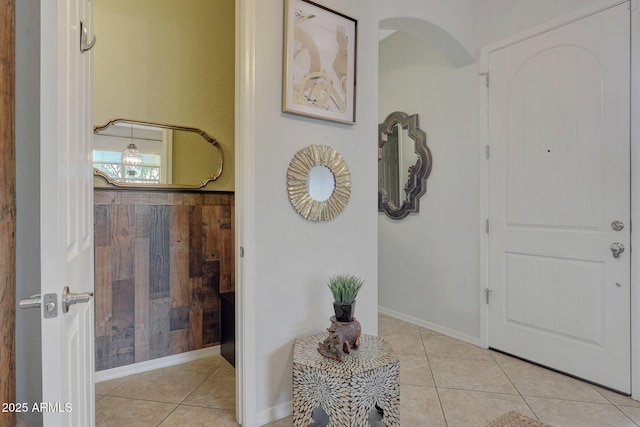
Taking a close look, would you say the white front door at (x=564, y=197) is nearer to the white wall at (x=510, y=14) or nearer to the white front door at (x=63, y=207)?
the white wall at (x=510, y=14)

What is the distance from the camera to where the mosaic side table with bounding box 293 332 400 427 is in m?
1.41

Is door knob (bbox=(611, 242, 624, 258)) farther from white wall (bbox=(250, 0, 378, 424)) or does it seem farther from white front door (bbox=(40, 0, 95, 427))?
white front door (bbox=(40, 0, 95, 427))

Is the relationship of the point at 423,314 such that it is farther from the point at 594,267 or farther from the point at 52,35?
the point at 52,35

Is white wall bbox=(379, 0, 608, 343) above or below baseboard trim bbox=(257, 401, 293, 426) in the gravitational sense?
above

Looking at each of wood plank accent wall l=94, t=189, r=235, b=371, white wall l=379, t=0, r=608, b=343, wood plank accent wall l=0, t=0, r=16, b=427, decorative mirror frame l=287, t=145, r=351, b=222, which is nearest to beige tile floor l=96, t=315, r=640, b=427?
wood plank accent wall l=94, t=189, r=235, b=371

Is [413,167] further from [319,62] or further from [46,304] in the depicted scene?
[46,304]

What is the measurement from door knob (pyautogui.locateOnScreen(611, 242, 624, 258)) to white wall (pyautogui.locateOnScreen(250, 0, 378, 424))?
141 centimetres

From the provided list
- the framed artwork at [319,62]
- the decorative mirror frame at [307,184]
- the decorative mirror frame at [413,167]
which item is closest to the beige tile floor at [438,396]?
the decorative mirror frame at [307,184]

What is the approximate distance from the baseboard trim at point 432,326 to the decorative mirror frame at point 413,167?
3.19 ft

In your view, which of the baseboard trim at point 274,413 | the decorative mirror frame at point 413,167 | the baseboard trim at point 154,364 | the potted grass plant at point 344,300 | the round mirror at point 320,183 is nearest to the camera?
the potted grass plant at point 344,300

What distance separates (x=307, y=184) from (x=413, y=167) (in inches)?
67.5

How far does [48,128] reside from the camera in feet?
2.38

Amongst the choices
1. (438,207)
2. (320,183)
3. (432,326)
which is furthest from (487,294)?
(320,183)

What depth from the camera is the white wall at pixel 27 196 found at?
1203 mm
